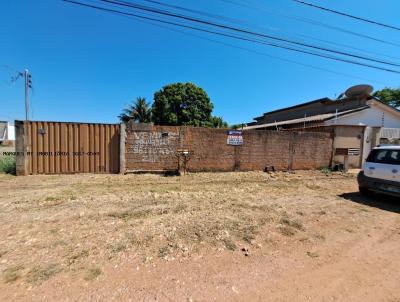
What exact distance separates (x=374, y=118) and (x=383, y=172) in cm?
1500

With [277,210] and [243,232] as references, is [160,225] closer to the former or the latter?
[243,232]

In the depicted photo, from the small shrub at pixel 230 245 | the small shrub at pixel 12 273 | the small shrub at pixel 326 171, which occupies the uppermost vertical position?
the small shrub at pixel 326 171

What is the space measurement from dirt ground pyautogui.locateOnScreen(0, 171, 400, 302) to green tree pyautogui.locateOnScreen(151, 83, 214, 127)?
69.0 feet

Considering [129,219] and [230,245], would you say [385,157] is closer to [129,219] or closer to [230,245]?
[230,245]

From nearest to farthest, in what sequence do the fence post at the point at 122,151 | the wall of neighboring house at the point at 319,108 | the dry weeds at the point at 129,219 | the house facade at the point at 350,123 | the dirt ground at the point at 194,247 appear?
the dirt ground at the point at 194,247
the dry weeds at the point at 129,219
the fence post at the point at 122,151
the house facade at the point at 350,123
the wall of neighboring house at the point at 319,108

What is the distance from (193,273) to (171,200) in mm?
3172

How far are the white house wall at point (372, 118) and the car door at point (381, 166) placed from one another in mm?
9936

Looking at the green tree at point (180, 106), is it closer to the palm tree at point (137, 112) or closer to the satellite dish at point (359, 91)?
the palm tree at point (137, 112)

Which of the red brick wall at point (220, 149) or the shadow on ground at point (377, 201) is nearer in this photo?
the shadow on ground at point (377, 201)

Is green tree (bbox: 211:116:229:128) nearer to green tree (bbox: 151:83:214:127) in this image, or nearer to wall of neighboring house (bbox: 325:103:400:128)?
green tree (bbox: 151:83:214:127)

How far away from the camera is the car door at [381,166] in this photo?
18.8 feet

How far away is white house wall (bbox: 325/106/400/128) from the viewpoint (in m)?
16.1

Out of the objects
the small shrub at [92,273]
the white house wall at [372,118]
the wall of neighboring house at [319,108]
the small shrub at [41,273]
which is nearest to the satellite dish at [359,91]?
the wall of neighboring house at [319,108]

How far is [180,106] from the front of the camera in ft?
89.4
